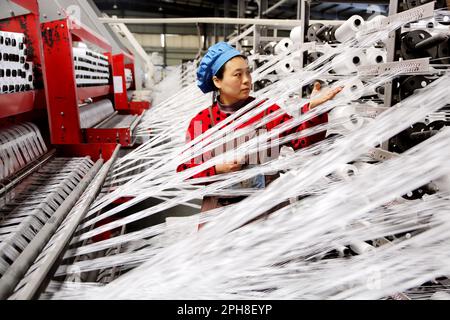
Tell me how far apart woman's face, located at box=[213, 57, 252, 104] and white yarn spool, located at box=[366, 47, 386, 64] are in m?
0.86

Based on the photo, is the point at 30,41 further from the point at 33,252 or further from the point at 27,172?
the point at 33,252

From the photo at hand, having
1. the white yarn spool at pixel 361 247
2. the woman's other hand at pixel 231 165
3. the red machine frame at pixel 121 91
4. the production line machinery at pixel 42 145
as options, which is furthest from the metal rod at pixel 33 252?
the red machine frame at pixel 121 91

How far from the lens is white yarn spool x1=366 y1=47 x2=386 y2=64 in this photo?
69.3 inches

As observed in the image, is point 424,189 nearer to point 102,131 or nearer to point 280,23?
point 102,131

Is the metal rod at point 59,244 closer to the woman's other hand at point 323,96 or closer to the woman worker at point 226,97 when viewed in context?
the woman worker at point 226,97

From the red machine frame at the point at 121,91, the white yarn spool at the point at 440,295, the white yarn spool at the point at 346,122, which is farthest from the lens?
the red machine frame at the point at 121,91

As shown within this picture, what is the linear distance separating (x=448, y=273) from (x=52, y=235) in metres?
1.29

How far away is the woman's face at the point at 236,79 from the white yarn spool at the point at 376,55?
2.82 feet

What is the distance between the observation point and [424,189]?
128 centimetres

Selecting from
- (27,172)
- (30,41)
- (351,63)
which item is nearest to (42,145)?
(27,172)

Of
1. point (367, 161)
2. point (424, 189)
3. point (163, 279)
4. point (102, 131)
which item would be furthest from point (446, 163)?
point (102, 131)

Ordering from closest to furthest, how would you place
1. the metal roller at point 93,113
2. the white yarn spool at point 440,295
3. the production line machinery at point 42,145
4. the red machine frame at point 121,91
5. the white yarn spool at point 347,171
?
the white yarn spool at point 440,295 < the production line machinery at point 42,145 < the white yarn spool at point 347,171 < the metal roller at point 93,113 < the red machine frame at point 121,91

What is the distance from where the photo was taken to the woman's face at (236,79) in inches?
51.5

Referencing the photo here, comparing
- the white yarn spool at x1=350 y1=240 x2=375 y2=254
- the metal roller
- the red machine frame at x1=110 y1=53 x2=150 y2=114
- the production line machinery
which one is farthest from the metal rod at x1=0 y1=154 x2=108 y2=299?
the red machine frame at x1=110 y1=53 x2=150 y2=114
